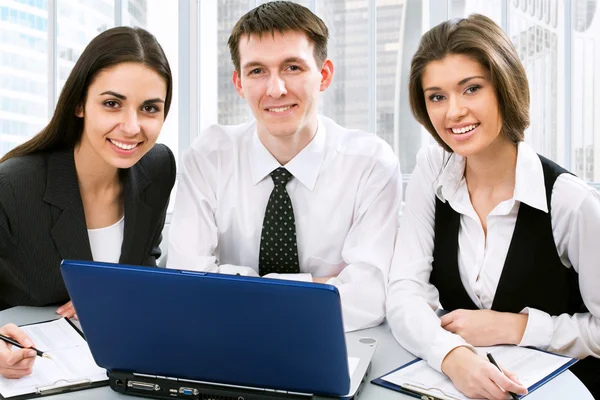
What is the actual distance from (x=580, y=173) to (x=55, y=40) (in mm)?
3326

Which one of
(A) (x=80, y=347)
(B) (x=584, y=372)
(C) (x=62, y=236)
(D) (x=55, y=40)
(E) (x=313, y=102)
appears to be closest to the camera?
(A) (x=80, y=347)

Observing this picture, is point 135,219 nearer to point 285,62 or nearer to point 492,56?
point 285,62

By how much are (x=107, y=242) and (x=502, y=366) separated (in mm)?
1254

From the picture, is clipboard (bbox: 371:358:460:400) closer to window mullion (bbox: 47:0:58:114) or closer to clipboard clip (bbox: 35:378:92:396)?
clipboard clip (bbox: 35:378:92:396)

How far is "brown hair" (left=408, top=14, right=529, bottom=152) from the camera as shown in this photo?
4.92 ft

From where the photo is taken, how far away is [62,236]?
1.73 meters

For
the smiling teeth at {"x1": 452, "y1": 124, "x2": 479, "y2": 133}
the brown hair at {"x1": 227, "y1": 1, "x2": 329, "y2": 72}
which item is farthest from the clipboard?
the brown hair at {"x1": 227, "y1": 1, "x2": 329, "y2": 72}

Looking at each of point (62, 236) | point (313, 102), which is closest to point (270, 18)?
point (313, 102)

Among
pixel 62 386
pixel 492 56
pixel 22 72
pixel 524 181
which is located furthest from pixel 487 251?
pixel 22 72

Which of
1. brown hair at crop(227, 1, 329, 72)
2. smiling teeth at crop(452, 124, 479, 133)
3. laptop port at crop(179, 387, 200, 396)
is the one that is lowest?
laptop port at crop(179, 387, 200, 396)

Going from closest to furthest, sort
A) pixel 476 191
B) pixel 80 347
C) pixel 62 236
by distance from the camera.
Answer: pixel 80 347 → pixel 476 191 → pixel 62 236

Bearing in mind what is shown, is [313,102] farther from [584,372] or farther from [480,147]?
[584,372]

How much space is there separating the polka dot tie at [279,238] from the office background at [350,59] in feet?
6.33

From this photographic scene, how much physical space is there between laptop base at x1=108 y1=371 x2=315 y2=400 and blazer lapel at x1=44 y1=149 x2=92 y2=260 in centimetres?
77
